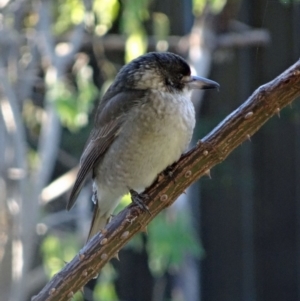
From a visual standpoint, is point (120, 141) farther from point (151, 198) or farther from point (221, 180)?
point (221, 180)

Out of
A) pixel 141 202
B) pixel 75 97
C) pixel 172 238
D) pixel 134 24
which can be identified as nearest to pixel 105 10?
pixel 134 24

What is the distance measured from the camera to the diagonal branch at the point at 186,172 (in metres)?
1.13

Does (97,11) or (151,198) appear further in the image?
(97,11)

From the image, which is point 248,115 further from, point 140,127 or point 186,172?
point 140,127

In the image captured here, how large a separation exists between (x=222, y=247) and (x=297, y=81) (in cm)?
240

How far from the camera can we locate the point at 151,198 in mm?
1272

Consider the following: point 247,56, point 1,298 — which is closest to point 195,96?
point 247,56

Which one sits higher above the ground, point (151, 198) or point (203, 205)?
point (203, 205)

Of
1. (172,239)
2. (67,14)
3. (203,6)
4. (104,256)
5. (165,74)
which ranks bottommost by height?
(104,256)

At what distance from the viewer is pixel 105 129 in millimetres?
1727

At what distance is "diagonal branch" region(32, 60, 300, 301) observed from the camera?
3.70 feet

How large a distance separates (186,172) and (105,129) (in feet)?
1.82

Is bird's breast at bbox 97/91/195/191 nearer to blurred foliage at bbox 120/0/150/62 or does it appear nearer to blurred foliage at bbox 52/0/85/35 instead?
blurred foliage at bbox 120/0/150/62

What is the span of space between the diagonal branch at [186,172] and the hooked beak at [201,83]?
0.36m
